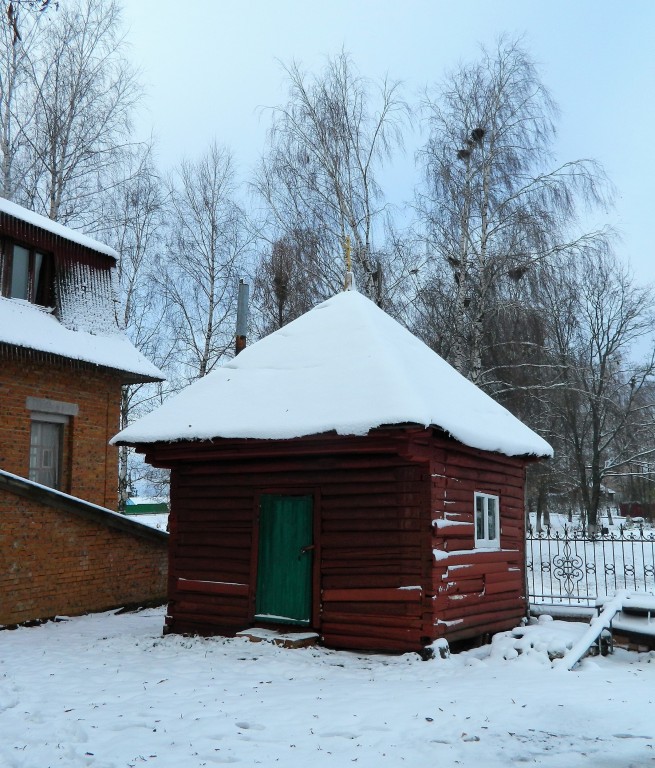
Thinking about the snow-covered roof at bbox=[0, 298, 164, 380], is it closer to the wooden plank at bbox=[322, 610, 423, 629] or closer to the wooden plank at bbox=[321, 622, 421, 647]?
the wooden plank at bbox=[322, 610, 423, 629]

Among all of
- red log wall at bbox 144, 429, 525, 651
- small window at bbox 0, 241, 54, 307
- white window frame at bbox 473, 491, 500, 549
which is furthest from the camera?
small window at bbox 0, 241, 54, 307

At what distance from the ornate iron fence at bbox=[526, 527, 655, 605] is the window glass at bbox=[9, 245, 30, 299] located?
36.9 feet

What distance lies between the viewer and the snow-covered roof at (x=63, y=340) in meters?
13.6

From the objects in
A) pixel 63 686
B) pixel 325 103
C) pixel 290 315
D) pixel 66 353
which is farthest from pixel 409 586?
pixel 325 103

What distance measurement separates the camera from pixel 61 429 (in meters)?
15.5

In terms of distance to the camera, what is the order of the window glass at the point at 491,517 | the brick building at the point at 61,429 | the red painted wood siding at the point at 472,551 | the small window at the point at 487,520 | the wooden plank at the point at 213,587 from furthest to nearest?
the brick building at the point at 61,429 → the window glass at the point at 491,517 → the small window at the point at 487,520 → the wooden plank at the point at 213,587 → the red painted wood siding at the point at 472,551

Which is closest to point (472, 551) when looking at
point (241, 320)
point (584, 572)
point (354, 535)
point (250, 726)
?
point (354, 535)

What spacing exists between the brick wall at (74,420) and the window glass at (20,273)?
1602mm

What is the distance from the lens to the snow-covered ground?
18.5 feet

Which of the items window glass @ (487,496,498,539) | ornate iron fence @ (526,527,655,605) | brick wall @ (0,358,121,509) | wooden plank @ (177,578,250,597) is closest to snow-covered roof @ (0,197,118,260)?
brick wall @ (0,358,121,509)

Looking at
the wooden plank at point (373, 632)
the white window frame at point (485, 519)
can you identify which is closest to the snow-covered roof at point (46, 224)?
the wooden plank at point (373, 632)

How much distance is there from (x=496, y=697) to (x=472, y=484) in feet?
12.6

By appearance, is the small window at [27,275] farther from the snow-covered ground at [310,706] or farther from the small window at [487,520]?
the small window at [487,520]

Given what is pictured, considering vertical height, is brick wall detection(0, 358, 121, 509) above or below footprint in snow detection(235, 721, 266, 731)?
above
